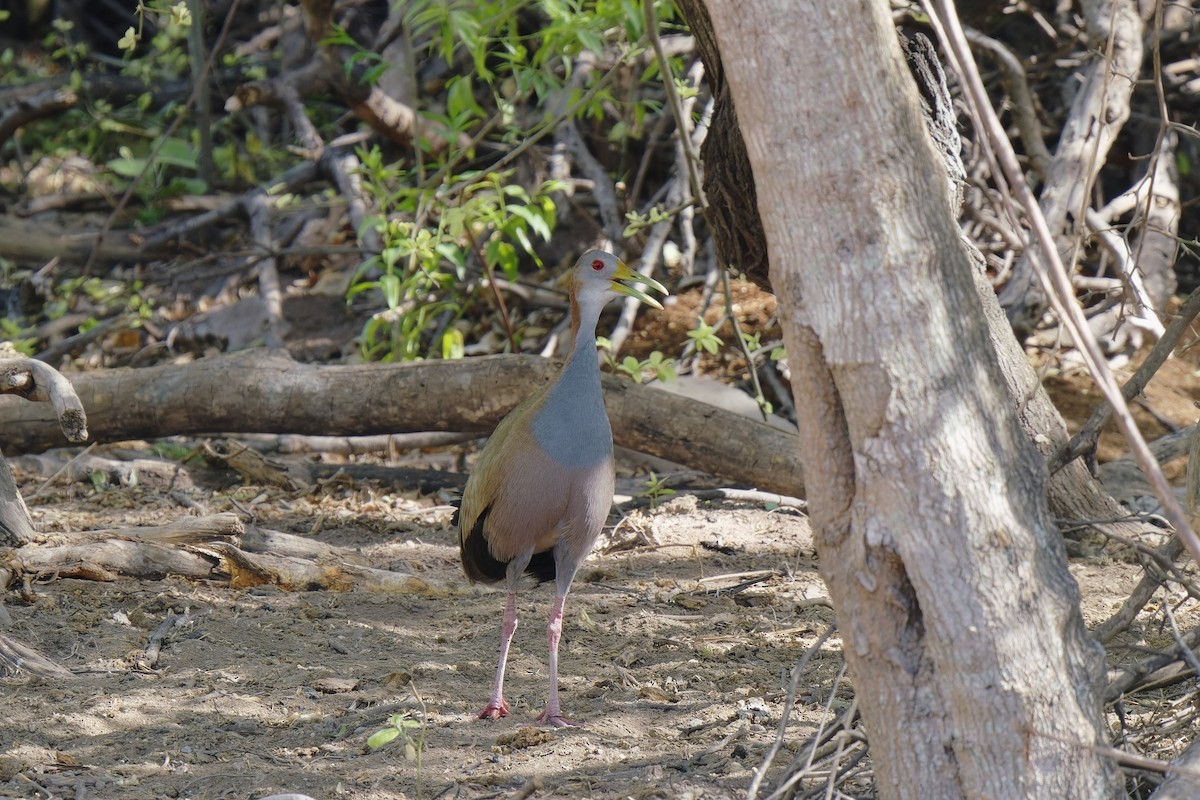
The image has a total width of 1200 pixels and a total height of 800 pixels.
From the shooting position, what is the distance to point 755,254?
4031 mm

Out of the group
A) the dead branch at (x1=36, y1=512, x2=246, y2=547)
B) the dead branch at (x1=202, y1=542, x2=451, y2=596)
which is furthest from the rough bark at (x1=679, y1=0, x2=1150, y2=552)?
the dead branch at (x1=36, y1=512, x2=246, y2=547)

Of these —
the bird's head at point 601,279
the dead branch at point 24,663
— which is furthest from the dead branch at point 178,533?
the bird's head at point 601,279

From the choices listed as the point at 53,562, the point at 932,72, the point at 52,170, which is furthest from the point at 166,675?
the point at 52,170

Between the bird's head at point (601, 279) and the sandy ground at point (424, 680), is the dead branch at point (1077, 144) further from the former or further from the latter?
the bird's head at point (601, 279)

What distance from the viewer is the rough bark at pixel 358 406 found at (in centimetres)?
537

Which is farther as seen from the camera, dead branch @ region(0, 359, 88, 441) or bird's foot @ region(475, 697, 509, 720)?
dead branch @ region(0, 359, 88, 441)

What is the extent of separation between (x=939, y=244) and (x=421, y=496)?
4147 millimetres

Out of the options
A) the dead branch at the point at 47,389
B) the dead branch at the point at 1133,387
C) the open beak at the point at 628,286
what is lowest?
the dead branch at the point at 47,389

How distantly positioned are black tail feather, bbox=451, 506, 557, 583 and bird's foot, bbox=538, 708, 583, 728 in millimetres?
621

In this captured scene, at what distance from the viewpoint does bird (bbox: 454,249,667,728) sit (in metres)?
3.82

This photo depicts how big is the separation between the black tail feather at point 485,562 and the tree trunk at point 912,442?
6.45 feet

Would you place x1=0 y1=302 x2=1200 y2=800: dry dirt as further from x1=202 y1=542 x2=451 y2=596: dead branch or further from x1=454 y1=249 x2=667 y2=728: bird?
x1=454 y1=249 x2=667 y2=728: bird

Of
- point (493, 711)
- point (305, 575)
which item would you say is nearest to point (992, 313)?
point (493, 711)

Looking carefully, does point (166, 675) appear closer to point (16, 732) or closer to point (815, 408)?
point (16, 732)
